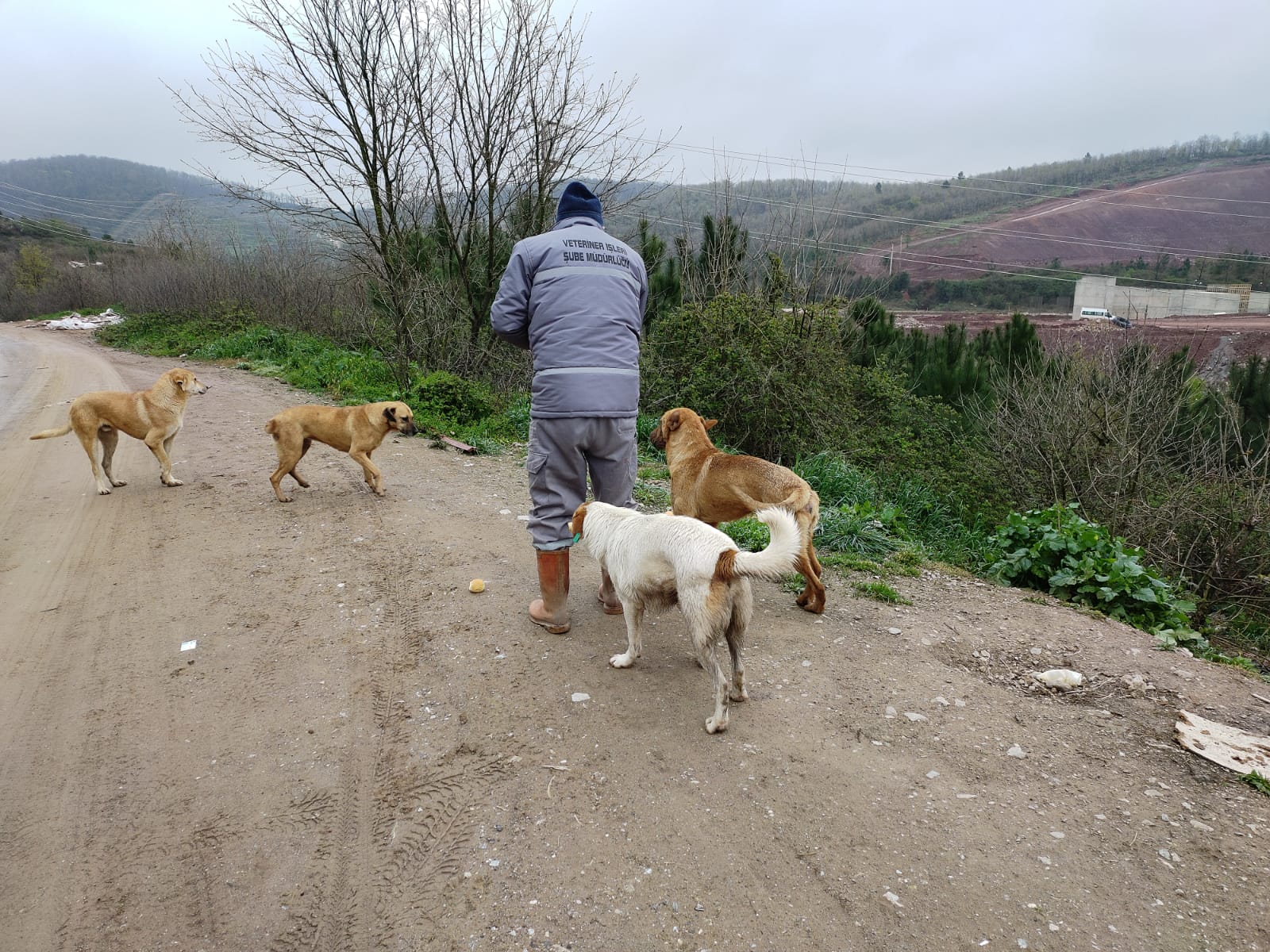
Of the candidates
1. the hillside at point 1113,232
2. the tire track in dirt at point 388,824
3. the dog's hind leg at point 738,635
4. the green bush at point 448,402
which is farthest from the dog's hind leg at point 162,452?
the hillside at point 1113,232

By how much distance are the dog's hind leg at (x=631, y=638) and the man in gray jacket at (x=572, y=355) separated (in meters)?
0.56

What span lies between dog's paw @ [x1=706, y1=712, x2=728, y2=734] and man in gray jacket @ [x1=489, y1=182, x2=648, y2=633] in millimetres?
1212

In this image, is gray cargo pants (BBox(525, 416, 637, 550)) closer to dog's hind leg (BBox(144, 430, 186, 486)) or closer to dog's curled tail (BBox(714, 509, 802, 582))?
dog's curled tail (BBox(714, 509, 802, 582))

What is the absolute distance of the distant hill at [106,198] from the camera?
1230 inches

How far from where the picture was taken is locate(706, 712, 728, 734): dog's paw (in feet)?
9.76

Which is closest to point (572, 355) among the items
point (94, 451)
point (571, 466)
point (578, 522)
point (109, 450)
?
point (571, 466)

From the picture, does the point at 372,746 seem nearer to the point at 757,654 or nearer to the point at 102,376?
the point at 757,654

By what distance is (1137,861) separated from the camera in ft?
7.59

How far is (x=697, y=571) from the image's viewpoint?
2918mm

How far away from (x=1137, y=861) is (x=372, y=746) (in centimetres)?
295

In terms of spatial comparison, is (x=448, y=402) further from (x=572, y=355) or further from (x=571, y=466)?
(x=572, y=355)

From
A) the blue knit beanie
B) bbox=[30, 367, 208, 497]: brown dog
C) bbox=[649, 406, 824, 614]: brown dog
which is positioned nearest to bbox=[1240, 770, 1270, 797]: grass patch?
bbox=[649, 406, 824, 614]: brown dog

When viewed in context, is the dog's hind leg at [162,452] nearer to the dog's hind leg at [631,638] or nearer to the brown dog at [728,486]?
the brown dog at [728,486]

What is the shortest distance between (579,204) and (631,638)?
7.78 ft
